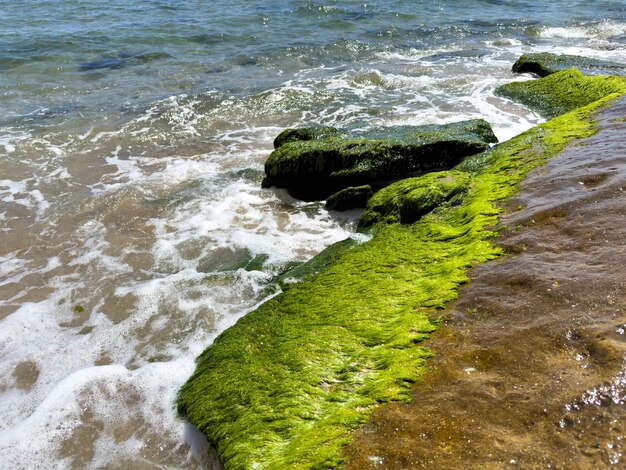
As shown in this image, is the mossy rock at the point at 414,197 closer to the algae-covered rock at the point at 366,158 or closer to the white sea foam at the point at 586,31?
the algae-covered rock at the point at 366,158

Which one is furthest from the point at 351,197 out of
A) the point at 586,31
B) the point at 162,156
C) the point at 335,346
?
the point at 586,31

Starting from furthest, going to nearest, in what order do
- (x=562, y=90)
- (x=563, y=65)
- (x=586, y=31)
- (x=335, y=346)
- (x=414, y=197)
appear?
(x=586, y=31)
(x=563, y=65)
(x=562, y=90)
(x=414, y=197)
(x=335, y=346)

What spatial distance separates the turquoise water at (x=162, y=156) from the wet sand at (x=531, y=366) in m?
1.97

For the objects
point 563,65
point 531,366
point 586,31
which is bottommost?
point 531,366

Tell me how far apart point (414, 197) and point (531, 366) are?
3170 millimetres

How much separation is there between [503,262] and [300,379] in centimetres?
214

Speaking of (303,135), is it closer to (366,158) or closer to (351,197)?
(366,158)

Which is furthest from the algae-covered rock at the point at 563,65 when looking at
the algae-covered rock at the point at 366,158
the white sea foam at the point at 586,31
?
the white sea foam at the point at 586,31

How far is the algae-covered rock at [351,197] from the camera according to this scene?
768 centimetres

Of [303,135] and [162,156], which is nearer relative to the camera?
[303,135]

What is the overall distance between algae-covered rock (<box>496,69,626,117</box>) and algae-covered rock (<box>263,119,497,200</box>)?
9.91 feet

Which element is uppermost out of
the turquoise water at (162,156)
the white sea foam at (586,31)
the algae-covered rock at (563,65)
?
the white sea foam at (586,31)

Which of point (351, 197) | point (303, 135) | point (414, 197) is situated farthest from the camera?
point (303, 135)

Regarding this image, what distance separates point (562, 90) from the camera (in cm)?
1100
